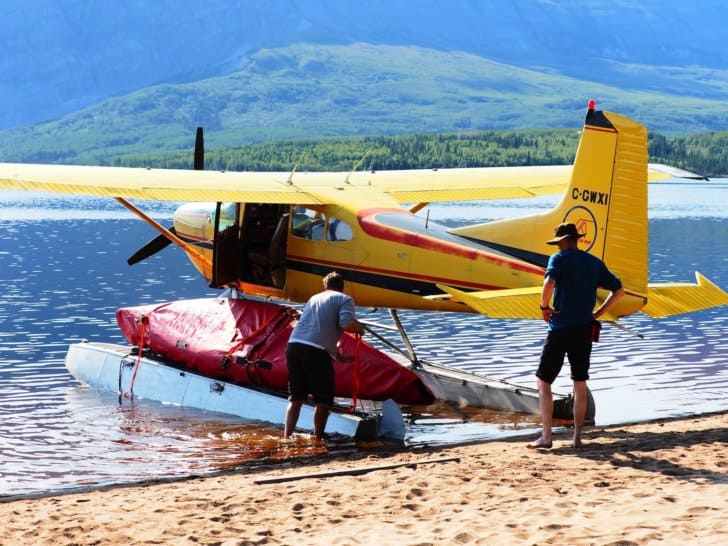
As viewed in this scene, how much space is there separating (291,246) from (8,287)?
49.3 feet

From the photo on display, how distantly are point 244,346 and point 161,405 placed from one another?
117 cm

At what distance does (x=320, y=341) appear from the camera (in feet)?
34.2

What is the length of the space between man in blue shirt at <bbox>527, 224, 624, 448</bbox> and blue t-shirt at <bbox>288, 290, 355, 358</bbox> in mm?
1810

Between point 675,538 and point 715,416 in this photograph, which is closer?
point 675,538

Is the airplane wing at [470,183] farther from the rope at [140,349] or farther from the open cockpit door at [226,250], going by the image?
the rope at [140,349]

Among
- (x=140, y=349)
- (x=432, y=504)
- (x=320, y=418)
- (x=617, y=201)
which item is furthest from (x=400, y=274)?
(x=432, y=504)

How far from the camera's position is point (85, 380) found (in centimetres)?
1434

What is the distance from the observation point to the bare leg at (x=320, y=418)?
10836 millimetres

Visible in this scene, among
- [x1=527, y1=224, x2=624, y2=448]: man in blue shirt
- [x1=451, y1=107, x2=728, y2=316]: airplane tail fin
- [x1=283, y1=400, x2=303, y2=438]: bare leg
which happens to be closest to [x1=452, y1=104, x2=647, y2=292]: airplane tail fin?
[x1=451, y1=107, x2=728, y2=316]: airplane tail fin

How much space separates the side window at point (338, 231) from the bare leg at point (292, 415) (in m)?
2.08

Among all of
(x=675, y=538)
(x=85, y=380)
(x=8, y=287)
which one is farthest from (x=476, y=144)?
(x=675, y=538)

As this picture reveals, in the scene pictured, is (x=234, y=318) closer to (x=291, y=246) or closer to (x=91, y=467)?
(x=291, y=246)

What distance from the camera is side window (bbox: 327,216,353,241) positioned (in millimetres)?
12367

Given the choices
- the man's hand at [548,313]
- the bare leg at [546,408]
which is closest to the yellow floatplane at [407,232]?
the man's hand at [548,313]
